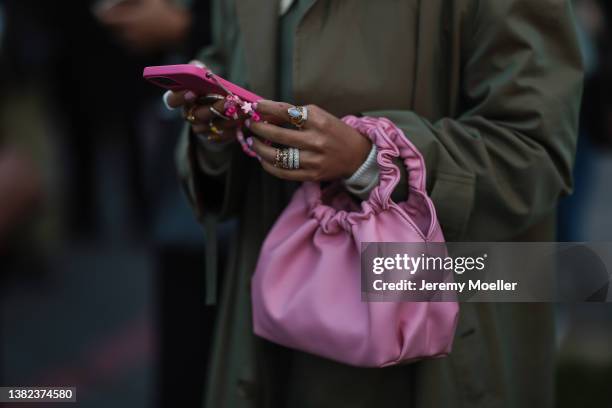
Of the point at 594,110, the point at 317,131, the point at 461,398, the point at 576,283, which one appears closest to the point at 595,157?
the point at 594,110

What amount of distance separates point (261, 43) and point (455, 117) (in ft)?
1.55

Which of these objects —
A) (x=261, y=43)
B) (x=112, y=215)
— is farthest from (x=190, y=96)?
(x=112, y=215)

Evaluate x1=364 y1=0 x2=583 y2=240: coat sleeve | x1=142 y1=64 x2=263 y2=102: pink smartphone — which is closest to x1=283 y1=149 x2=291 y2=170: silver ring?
x1=142 y1=64 x2=263 y2=102: pink smartphone

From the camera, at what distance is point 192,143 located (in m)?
1.60

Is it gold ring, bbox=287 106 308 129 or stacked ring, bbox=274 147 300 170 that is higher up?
gold ring, bbox=287 106 308 129

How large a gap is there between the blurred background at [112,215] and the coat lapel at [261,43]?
0.85 meters

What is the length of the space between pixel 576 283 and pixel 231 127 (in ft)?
2.82

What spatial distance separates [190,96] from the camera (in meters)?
1.35

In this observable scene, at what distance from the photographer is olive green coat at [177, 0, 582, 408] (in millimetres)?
1337

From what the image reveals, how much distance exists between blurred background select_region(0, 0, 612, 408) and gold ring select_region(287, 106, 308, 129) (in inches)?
45.3

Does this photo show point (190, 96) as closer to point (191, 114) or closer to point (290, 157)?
point (191, 114)

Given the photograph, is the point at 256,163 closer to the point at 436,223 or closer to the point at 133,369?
the point at 436,223

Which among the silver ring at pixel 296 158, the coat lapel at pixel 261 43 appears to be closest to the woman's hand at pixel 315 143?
the silver ring at pixel 296 158

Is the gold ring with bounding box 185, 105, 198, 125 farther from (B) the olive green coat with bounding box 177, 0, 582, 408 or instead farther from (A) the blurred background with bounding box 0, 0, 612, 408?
(A) the blurred background with bounding box 0, 0, 612, 408
